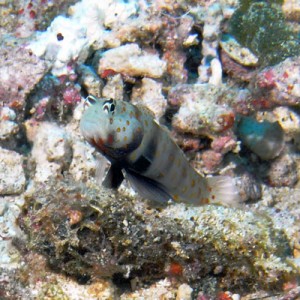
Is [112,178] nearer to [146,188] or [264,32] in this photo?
[146,188]

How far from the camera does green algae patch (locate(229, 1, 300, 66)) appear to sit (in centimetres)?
573

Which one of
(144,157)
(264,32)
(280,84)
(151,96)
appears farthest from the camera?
(264,32)

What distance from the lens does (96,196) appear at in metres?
3.37

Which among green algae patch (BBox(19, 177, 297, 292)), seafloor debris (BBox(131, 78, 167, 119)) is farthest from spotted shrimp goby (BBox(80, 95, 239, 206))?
seafloor debris (BBox(131, 78, 167, 119))

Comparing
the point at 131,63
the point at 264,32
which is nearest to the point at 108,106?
the point at 131,63

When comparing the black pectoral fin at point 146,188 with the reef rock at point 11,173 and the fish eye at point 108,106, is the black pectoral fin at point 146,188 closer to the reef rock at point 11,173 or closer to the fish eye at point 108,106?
the fish eye at point 108,106

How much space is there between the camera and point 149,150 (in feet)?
11.8

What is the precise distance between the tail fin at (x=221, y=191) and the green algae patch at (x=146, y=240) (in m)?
0.55

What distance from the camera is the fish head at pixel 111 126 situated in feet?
10.1

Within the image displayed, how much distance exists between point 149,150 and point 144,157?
7 cm

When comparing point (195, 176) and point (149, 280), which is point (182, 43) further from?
point (149, 280)

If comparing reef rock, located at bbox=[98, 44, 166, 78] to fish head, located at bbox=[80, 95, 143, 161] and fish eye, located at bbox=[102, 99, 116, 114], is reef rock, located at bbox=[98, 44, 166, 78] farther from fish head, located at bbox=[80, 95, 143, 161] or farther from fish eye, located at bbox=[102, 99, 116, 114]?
fish eye, located at bbox=[102, 99, 116, 114]

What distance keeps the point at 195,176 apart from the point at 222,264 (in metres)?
0.94

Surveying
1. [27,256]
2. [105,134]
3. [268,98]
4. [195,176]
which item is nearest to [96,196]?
[105,134]
